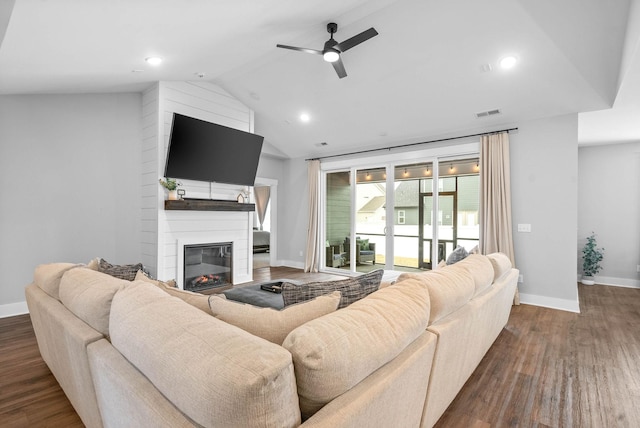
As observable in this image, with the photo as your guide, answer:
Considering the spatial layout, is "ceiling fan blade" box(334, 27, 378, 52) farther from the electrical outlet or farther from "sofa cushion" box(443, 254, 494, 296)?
the electrical outlet

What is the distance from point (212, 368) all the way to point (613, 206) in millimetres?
7526

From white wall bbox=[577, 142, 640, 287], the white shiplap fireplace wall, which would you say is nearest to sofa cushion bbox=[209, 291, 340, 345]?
the white shiplap fireplace wall

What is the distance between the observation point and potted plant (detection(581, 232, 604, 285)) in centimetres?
565

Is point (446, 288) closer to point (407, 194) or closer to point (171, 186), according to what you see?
point (171, 186)

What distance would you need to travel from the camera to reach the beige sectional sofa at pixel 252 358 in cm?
79

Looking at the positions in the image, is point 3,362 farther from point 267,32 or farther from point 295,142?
point 295,142

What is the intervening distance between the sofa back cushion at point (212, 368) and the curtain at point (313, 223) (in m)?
5.76

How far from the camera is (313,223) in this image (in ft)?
22.7

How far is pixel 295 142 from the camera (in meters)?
6.64

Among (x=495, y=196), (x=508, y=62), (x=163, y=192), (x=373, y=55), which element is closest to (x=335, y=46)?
(x=373, y=55)

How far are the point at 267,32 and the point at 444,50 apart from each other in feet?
6.66

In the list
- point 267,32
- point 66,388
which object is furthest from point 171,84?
point 66,388

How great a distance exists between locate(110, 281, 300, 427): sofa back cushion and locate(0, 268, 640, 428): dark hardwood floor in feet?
4.79

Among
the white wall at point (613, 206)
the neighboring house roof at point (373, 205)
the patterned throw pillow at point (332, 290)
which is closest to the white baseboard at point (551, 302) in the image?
the white wall at point (613, 206)
